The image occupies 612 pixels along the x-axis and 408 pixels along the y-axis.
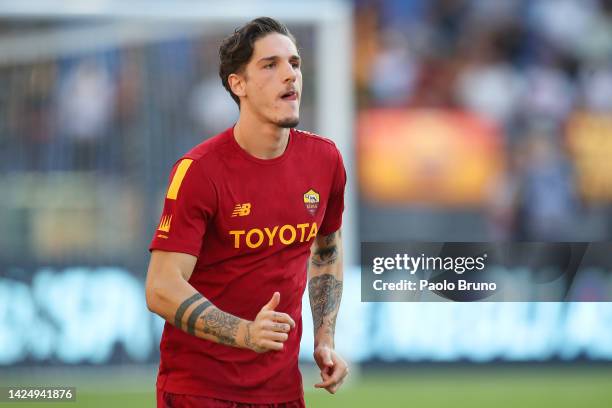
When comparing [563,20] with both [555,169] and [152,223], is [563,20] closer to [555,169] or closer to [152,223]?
[555,169]

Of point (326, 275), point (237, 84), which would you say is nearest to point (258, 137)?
point (237, 84)

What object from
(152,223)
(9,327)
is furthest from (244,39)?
(9,327)

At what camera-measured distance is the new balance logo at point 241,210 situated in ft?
12.0

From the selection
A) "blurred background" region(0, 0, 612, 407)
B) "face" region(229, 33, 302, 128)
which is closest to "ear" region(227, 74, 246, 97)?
"face" region(229, 33, 302, 128)

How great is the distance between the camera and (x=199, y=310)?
11.4 feet

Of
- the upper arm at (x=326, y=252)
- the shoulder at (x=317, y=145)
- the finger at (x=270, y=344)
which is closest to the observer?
the finger at (x=270, y=344)

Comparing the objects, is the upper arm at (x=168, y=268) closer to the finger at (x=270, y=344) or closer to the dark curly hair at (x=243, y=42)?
the finger at (x=270, y=344)

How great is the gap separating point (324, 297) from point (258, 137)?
758 millimetres

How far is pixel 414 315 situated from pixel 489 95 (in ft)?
7.97

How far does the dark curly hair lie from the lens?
383cm

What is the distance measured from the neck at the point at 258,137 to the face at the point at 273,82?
0.03m

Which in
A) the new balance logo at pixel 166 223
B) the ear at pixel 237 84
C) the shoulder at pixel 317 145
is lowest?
the new balance logo at pixel 166 223

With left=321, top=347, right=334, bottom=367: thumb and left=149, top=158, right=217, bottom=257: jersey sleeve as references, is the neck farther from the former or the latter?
left=321, top=347, right=334, bottom=367: thumb
